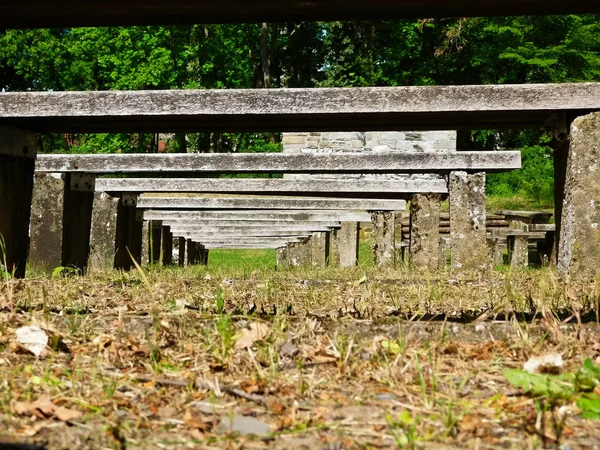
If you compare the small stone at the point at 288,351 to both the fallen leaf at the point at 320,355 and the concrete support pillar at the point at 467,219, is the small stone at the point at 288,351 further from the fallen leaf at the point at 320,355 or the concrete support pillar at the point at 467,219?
the concrete support pillar at the point at 467,219

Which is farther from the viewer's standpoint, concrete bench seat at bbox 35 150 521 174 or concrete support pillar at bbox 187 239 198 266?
concrete support pillar at bbox 187 239 198 266

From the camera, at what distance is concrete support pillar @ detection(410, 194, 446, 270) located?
13.4m

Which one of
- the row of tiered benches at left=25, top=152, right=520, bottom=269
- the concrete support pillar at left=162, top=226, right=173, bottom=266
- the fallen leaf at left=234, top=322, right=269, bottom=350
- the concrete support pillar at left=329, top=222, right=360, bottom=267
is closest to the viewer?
the fallen leaf at left=234, top=322, right=269, bottom=350

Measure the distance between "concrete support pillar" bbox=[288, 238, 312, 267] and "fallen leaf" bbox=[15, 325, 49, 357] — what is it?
67.9 ft

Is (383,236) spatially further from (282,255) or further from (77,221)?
(282,255)

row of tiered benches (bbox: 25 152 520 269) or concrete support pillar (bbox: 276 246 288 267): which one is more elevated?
row of tiered benches (bbox: 25 152 520 269)

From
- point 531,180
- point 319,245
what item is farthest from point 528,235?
point 531,180

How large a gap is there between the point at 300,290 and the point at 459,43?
31.6 m

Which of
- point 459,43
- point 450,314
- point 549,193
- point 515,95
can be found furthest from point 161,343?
point 459,43

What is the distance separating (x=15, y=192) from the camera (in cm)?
716

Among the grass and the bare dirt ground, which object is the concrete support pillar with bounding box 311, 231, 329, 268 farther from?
the bare dirt ground

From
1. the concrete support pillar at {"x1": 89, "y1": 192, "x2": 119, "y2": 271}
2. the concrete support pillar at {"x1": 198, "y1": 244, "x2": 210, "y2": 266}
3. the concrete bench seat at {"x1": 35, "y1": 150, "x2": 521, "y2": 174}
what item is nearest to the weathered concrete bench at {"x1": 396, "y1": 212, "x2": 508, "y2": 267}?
the concrete bench seat at {"x1": 35, "y1": 150, "x2": 521, "y2": 174}

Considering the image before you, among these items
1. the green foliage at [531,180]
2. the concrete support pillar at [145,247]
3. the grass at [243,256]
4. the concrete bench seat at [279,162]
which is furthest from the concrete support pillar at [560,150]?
the grass at [243,256]

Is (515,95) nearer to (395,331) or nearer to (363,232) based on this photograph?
(395,331)
